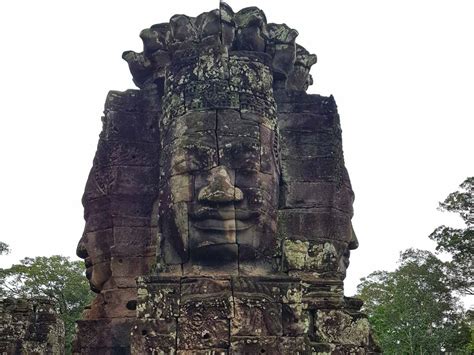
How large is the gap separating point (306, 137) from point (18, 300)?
26.0ft

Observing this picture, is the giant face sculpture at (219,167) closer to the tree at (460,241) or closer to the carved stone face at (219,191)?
the carved stone face at (219,191)

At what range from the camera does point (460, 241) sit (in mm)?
25812

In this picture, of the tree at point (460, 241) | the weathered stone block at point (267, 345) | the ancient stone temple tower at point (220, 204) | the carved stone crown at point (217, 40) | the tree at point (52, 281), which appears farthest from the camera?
the tree at point (52, 281)

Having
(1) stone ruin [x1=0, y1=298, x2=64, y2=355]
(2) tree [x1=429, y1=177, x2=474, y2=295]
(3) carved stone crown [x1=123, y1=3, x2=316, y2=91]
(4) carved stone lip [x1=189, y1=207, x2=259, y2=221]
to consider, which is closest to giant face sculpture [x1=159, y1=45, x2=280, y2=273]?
(4) carved stone lip [x1=189, y1=207, x2=259, y2=221]

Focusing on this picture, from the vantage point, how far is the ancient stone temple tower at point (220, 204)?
671 cm

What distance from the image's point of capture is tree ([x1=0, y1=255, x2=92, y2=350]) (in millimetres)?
33844

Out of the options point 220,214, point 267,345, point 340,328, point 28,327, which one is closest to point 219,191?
point 220,214

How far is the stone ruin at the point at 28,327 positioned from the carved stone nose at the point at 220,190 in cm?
785

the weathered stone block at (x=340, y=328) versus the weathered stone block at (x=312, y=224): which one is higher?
the weathered stone block at (x=312, y=224)

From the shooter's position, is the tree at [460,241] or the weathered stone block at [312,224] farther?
the tree at [460,241]

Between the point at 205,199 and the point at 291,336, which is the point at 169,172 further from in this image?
the point at 291,336

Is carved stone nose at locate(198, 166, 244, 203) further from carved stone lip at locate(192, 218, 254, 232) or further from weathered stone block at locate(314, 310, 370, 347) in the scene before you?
weathered stone block at locate(314, 310, 370, 347)

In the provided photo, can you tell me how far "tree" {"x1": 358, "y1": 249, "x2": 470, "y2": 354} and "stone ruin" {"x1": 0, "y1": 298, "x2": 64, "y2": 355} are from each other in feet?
55.4

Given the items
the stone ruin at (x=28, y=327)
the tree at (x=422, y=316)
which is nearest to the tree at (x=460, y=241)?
the tree at (x=422, y=316)
